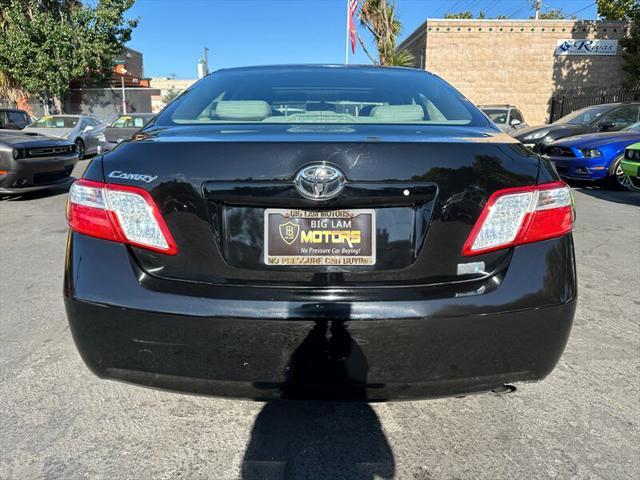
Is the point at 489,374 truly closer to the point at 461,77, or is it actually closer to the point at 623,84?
the point at 461,77

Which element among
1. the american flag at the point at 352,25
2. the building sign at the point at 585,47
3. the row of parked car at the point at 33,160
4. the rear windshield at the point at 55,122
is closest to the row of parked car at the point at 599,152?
the row of parked car at the point at 33,160

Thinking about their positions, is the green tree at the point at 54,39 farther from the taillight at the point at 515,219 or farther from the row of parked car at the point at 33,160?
the taillight at the point at 515,219

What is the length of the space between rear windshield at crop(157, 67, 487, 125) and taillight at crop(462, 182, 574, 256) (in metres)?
0.69

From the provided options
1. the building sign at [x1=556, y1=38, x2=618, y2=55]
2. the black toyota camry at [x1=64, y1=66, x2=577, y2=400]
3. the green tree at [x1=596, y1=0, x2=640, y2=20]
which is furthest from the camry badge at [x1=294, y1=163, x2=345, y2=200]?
the green tree at [x1=596, y1=0, x2=640, y2=20]

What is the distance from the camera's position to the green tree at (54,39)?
21578 millimetres

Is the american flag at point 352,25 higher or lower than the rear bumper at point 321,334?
higher

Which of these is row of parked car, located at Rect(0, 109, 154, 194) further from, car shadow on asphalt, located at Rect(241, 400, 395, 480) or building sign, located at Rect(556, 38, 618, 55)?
building sign, located at Rect(556, 38, 618, 55)

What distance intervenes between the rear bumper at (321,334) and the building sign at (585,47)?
83.7 ft

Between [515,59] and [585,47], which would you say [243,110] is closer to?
[515,59]

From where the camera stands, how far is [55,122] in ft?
49.9

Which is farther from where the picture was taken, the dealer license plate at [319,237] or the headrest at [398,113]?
the headrest at [398,113]

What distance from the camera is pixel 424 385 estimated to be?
1.74 m

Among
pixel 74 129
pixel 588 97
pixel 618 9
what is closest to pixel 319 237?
pixel 74 129

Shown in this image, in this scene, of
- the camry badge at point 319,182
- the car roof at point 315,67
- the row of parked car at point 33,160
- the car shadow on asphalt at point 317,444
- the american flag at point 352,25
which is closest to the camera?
the camry badge at point 319,182
